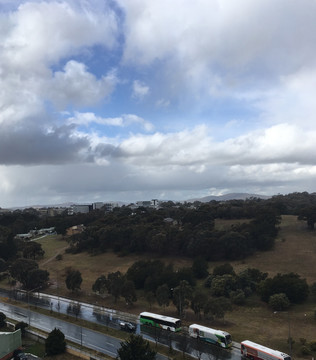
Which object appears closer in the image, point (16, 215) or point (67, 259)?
point (67, 259)

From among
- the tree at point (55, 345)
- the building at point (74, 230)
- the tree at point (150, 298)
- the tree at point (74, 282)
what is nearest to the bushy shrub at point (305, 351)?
the tree at point (150, 298)

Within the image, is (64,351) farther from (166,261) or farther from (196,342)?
(166,261)

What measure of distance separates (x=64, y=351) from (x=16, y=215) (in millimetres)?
122473

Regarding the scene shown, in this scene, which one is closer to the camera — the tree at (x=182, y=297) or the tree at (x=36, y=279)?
the tree at (x=182, y=297)

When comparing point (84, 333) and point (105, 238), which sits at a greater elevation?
point (105, 238)

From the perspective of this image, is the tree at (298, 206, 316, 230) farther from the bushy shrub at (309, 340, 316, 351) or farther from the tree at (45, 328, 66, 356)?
the tree at (45, 328, 66, 356)

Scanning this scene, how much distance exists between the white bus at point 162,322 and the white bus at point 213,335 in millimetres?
1926

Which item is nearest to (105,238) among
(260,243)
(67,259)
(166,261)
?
(67,259)

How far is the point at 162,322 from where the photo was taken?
139ft

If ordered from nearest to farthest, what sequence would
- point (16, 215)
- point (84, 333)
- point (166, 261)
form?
point (84, 333), point (166, 261), point (16, 215)

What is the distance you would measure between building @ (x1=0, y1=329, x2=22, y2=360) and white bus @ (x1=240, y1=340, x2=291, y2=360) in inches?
945

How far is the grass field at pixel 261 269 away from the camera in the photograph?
40781 mm

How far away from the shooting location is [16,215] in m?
148

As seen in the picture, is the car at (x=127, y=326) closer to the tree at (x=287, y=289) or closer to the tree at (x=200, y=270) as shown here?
the tree at (x=287, y=289)
